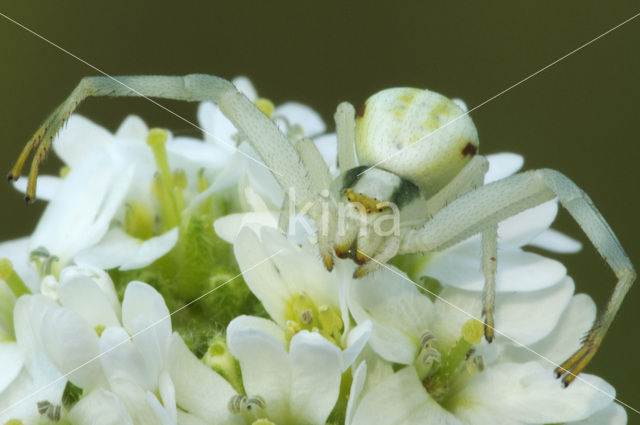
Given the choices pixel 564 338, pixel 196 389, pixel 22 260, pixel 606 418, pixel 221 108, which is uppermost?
pixel 221 108

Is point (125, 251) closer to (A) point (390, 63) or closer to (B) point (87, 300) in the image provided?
(B) point (87, 300)

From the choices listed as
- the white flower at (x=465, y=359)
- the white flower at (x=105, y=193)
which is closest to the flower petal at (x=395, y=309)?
the white flower at (x=465, y=359)

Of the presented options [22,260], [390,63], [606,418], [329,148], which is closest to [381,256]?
[606,418]

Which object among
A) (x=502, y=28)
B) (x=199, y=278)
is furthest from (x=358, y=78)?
(x=199, y=278)

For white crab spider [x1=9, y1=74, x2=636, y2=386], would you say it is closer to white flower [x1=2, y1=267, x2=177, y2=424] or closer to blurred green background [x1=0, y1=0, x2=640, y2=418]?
white flower [x1=2, y1=267, x2=177, y2=424]

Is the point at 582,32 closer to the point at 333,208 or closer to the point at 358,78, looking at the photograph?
the point at 358,78

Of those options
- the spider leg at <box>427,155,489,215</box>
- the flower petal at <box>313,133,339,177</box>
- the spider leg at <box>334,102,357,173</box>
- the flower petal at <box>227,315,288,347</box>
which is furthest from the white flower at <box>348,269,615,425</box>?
the flower petal at <box>313,133,339,177</box>
